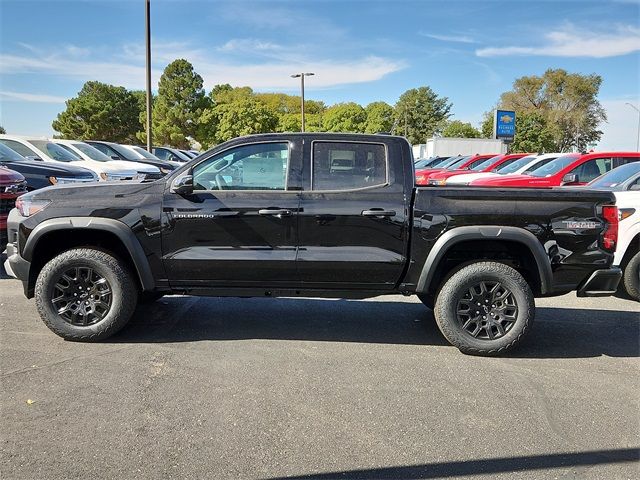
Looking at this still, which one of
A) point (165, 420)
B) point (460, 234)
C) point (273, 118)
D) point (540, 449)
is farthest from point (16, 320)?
point (273, 118)

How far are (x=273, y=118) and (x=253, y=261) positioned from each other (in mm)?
59062

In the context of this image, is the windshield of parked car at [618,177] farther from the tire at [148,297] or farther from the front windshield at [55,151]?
the front windshield at [55,151]

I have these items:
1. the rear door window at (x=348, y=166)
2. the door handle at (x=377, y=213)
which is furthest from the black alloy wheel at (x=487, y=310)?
the rear door window at (x=348, y=166)

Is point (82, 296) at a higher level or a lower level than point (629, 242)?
lower

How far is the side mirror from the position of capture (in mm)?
4391

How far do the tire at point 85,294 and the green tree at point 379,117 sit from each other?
7121 cm

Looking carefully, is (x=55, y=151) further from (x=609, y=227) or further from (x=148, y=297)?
(x=609, y=227)

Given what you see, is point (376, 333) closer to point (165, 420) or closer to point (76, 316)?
point (165, 420)

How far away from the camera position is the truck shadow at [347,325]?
4.79 metres

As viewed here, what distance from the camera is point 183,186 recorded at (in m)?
4.39

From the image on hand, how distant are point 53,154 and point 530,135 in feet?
180

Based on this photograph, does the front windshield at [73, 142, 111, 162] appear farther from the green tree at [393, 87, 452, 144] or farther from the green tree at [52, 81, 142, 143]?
the green tree at [393, 87, 452, 144]

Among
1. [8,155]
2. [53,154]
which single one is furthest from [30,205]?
[53,154]

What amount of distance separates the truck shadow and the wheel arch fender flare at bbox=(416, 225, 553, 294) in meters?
0.78
